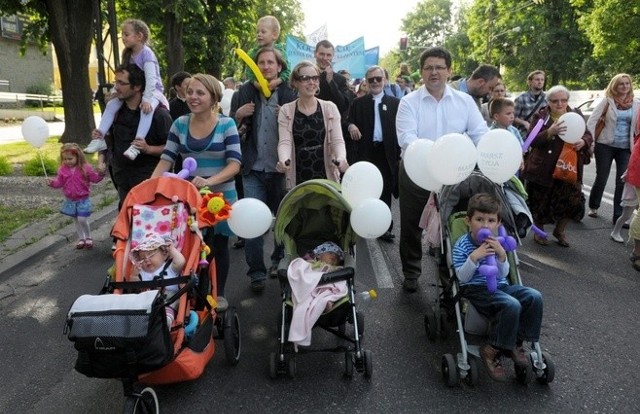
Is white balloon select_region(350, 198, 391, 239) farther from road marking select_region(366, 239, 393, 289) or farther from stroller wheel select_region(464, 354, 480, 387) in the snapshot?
road marking select_region(366, 239, 393, 289)

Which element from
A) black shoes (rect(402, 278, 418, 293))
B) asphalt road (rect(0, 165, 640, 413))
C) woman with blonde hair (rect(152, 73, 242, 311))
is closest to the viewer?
asphalt road (rect(0, 165, 640, 413))

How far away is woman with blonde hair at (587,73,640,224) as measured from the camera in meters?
6.39

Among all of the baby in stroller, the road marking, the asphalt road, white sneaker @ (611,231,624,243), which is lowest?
the asphalt road

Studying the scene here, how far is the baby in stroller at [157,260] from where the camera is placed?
299 centimetres

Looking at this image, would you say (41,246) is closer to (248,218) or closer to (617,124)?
(248,218)

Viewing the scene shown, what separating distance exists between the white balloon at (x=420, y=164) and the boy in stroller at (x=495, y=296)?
508 mm

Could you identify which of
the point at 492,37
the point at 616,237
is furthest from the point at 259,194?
the point at 492,37

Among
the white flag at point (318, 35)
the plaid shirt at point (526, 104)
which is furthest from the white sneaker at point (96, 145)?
the white flag at point (318, 35)

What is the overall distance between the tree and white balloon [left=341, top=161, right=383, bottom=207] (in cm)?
1060

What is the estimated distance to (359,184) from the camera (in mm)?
3520

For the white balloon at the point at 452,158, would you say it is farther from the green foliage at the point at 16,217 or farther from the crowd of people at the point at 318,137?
the green foliage at the point at 16,217

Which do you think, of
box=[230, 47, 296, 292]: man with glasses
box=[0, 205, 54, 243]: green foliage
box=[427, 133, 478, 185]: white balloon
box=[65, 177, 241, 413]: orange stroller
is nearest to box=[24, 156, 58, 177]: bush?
box=[0, 205, 54, 243]: green foliage

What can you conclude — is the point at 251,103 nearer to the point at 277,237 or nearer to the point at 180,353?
the point at 277,237

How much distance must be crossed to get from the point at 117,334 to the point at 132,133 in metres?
2.98
